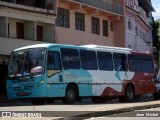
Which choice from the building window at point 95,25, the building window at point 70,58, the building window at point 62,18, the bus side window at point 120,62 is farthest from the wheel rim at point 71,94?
the building window at point 95,25

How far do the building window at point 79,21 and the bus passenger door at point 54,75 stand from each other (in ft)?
66.5

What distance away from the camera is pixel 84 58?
2489cm

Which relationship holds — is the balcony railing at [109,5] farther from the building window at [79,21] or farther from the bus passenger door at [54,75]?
the bus passenger door at [54,75]

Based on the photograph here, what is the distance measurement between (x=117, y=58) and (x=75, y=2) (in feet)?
49.0

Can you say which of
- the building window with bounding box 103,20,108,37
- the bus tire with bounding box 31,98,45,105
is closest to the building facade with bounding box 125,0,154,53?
the building window with bounding box 103,20,108,37

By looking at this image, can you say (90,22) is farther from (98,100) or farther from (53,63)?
(53,63)

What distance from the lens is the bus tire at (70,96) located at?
23.4 metres

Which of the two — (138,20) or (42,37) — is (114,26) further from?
(42,37)

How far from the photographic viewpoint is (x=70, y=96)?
933 inches

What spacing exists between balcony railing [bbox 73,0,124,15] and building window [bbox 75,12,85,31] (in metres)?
1.36

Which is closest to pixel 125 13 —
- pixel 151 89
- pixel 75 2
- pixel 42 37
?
pixel 75 2

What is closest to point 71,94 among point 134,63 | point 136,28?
point 134,63

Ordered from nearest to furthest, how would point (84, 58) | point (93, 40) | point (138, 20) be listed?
point (84, 58)
point (93, 40)
point (138, 20)

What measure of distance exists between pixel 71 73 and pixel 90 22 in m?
22.4
